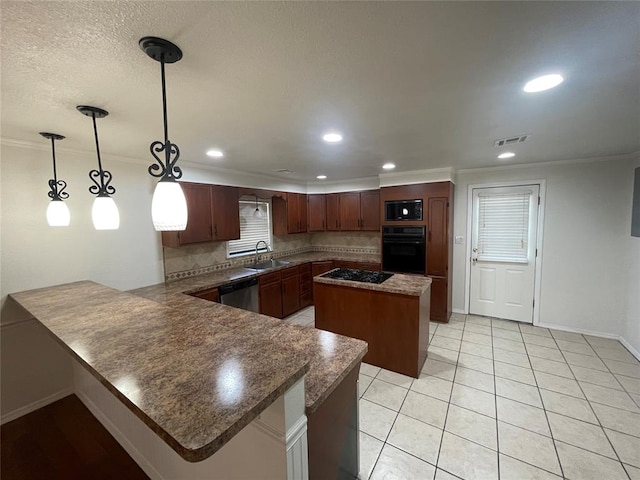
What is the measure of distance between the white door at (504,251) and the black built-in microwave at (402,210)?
0.93m

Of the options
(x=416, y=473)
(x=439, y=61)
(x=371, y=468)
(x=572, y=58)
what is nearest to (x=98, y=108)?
(x=439, y=61)

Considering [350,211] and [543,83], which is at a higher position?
[543,83]

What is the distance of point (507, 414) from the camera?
2.18 m

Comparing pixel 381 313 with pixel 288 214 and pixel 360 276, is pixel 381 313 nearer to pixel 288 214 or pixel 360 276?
pixel 360 276

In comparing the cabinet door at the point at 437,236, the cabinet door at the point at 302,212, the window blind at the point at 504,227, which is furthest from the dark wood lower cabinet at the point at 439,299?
the cabinet door at the point at 302,212

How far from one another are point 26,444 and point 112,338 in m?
1.96

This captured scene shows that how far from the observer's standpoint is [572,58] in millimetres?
1165

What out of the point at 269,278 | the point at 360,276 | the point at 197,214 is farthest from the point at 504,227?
the point at 197,214

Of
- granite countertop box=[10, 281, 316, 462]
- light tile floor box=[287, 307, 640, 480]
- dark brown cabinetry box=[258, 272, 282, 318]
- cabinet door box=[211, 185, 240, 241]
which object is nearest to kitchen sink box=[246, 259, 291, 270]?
dark brown cabinetry box=[258, 272, 282, 318]

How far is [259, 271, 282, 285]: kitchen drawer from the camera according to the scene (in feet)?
12.5

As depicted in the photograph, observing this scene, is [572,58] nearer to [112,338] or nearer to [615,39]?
[615,39]

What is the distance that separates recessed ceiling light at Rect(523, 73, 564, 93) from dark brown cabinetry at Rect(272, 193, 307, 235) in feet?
12.4

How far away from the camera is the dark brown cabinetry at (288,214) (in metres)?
Result: 4.78

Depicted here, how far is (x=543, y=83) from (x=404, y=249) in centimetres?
299
